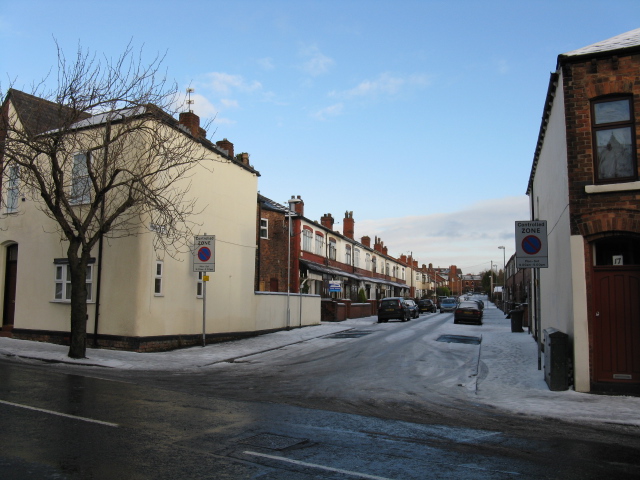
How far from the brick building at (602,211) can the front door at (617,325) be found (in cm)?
2

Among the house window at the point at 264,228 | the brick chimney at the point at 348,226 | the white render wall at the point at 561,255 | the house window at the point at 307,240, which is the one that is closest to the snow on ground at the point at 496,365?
the white render wall at the point at 561,255

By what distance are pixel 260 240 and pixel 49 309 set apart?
18522 mm

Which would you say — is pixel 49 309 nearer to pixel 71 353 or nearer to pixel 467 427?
pixel 71 353

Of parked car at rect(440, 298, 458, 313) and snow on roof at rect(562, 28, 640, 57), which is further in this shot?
parked car at rect(440, 298, 458, 313)

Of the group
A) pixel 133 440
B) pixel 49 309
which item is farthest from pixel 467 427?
pixel 49 309

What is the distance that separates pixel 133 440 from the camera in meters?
6.37

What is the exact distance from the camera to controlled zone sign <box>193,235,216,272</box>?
17.3 meters

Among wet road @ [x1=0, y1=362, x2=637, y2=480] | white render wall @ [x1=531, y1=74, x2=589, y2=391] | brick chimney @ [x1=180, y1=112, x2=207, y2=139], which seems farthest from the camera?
brick chimney @ [x1=180, y1=112, x2=207, y2=139]

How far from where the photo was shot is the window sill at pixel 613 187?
10719mm

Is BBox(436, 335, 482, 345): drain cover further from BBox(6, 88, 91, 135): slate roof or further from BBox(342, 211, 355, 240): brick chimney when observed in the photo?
BBox(342, 211, 355, 240): brick chimney

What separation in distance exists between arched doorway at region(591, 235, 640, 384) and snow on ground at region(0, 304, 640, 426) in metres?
0.64

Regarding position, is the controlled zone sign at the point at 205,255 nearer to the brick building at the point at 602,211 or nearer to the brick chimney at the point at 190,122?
the brick chimney at the point at 190,122

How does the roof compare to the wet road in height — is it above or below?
above

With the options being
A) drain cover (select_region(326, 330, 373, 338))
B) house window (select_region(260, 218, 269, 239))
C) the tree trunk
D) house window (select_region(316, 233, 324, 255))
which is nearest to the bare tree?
the tree trunk
